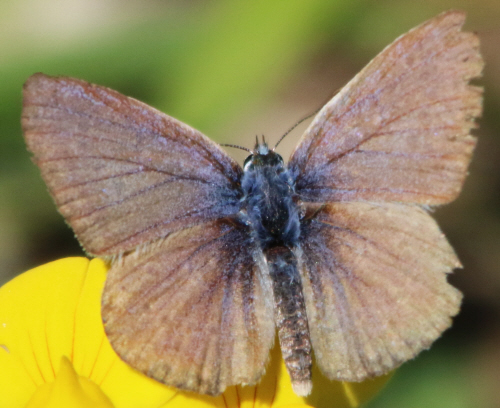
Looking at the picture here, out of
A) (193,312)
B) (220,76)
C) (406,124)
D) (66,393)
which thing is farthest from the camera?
(220,76)

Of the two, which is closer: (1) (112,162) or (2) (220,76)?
(1) (112,162)

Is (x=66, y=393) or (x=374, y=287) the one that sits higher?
(x=66, y=393)

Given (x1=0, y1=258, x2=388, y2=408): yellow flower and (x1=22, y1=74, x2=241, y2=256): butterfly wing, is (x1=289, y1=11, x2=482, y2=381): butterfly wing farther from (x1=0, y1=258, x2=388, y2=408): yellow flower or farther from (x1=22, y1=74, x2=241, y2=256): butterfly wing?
(x1=22, y1=74, x2=241, y2=256): butterfly wing

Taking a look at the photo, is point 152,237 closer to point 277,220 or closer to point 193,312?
point 193,312

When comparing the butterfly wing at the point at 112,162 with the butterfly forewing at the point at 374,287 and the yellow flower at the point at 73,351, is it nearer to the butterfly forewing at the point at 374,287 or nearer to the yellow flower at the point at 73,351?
the yellow flower at the point at 73,351

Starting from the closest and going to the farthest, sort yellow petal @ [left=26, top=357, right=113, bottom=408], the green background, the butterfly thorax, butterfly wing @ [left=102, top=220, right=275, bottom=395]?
yellow petal @ [left=26, top=357, right=113, bottom=408] → butterfly wing @ [left=102, top=220, right=275, bottom=395] → the butterfly thorax → the green background

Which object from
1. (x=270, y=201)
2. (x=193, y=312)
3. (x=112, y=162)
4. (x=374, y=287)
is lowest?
(x=374, y=287)

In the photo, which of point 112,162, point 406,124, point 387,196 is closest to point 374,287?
point 387,196

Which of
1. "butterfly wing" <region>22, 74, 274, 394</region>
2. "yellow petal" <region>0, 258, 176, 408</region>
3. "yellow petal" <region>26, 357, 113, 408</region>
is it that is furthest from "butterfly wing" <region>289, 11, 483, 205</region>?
"yellow petal" <region>26, 357, 113, 408</region>
